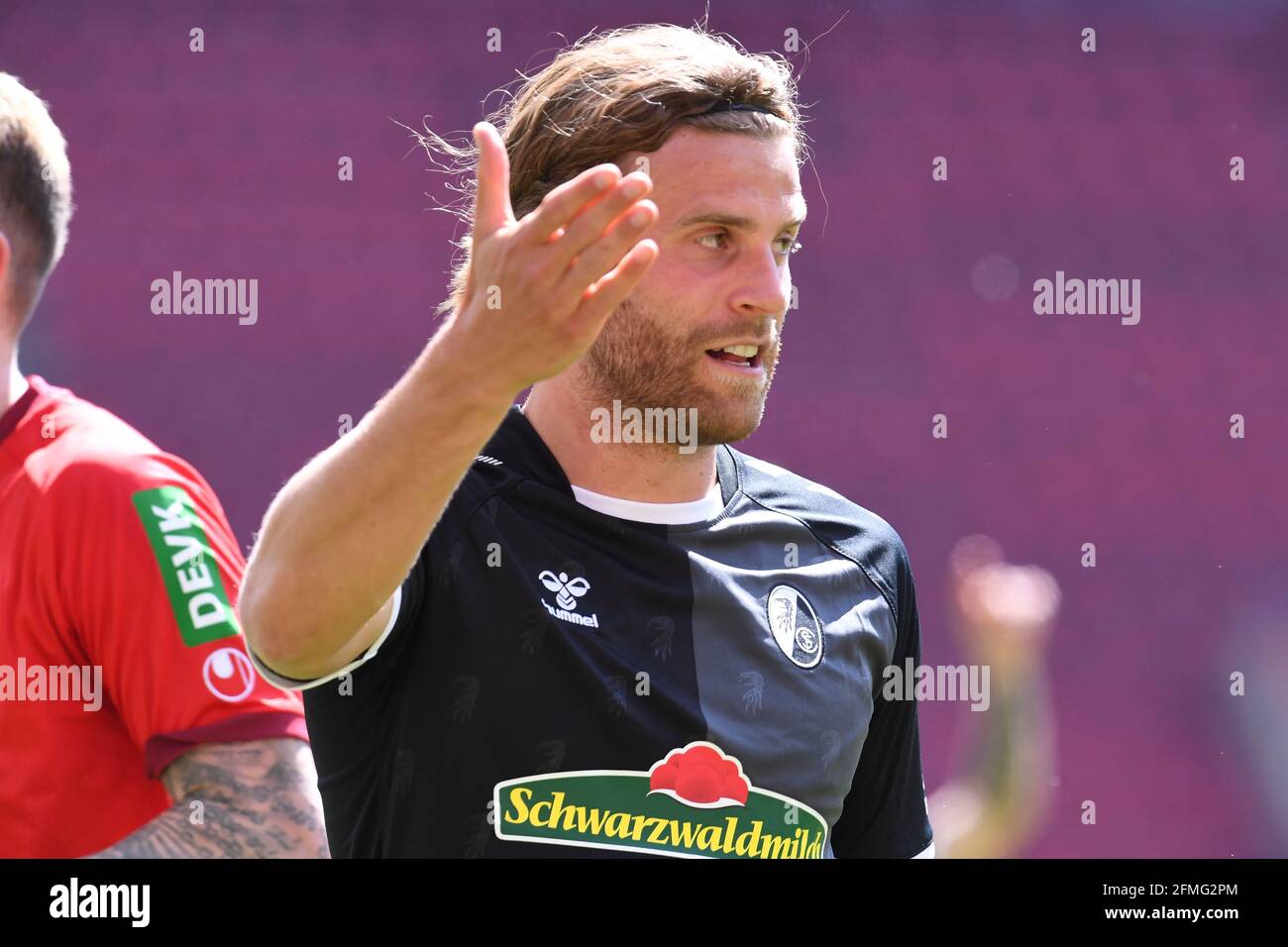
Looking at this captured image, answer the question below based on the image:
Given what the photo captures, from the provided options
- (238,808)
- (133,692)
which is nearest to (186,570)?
(133,692)

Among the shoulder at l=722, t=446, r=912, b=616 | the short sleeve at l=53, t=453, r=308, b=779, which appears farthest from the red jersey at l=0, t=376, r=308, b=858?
the shoulder at l=722, t=446, r=912, b=616

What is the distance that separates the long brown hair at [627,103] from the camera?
2.20 m

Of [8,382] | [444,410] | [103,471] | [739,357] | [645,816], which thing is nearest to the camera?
[444,410]

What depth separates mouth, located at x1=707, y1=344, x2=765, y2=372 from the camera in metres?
2.11

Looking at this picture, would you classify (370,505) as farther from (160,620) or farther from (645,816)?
(160,620)

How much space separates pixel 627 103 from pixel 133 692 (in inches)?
41.0

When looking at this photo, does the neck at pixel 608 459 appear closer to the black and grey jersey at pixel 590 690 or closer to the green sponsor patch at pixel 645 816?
the black and grey jersey at pixel 590 690

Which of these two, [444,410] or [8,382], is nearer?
[444,410]

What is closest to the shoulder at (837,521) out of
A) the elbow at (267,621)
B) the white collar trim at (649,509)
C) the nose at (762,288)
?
the white collar trim at (649,509)

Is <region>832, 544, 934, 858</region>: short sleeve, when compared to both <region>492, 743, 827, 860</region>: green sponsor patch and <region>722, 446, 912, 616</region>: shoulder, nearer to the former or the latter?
<region>722, 446, 912, 616</region>: shoulder

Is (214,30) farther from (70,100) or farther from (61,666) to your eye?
(61,666)

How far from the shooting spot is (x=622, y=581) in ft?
6.68

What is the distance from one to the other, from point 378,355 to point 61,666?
4.68 m

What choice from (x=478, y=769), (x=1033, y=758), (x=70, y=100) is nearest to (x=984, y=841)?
(x=1033, y=758)
